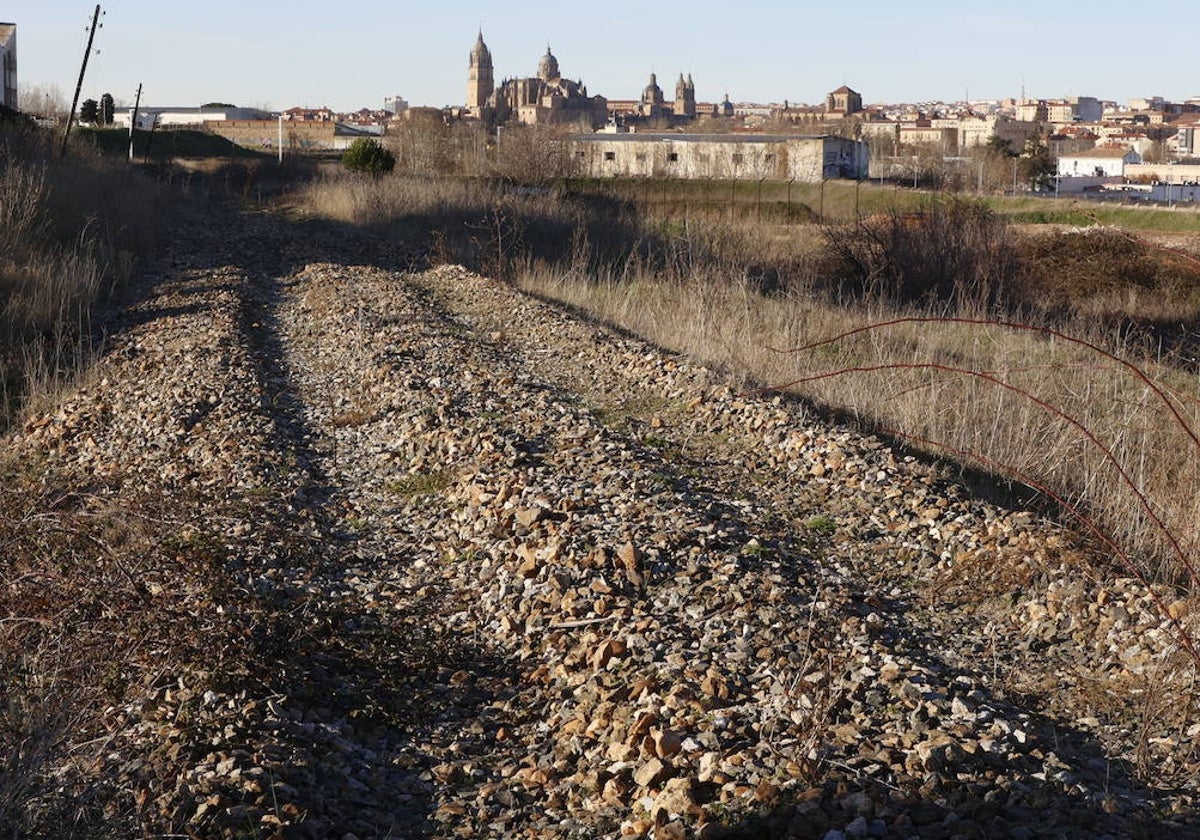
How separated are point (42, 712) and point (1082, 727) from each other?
342 centimetres

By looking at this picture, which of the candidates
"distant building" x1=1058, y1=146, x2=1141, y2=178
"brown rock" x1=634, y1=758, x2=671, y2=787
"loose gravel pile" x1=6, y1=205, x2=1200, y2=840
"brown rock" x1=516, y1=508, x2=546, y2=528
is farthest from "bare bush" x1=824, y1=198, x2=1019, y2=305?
"distant building" x1=1058, y1=146, x2=1141, y2=178

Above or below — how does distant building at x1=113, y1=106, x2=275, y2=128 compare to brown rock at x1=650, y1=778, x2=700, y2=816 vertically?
above

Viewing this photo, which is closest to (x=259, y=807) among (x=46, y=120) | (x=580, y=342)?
(x=580, y=342)

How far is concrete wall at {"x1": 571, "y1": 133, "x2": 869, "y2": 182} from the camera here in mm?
70438

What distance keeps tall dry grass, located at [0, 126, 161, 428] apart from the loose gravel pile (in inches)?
114

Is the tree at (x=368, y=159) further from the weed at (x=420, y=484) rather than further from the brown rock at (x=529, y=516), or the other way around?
the brown rock at (x=529, y=516)

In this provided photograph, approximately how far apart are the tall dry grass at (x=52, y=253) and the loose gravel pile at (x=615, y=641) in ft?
9.47

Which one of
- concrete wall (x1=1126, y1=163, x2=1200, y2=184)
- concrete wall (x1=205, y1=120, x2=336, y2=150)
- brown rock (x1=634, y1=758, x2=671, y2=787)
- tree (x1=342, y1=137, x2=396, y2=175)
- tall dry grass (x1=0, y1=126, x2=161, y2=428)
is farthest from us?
concrete wall (x1=1126, y1=163, x2=1200, y2=184)

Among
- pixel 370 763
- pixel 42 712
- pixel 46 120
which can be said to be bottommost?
pixel 370 763

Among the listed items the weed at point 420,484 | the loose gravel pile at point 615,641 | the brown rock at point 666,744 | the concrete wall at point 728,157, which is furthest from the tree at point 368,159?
the brown rock at point 666,744

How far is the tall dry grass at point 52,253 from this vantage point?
12.6 m

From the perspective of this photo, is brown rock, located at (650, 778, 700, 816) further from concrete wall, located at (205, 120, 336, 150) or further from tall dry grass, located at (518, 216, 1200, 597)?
concrete wall, located at (205, 120, 336, 150)

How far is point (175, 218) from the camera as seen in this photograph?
3086cm

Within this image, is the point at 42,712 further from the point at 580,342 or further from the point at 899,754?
the point at 580,342
